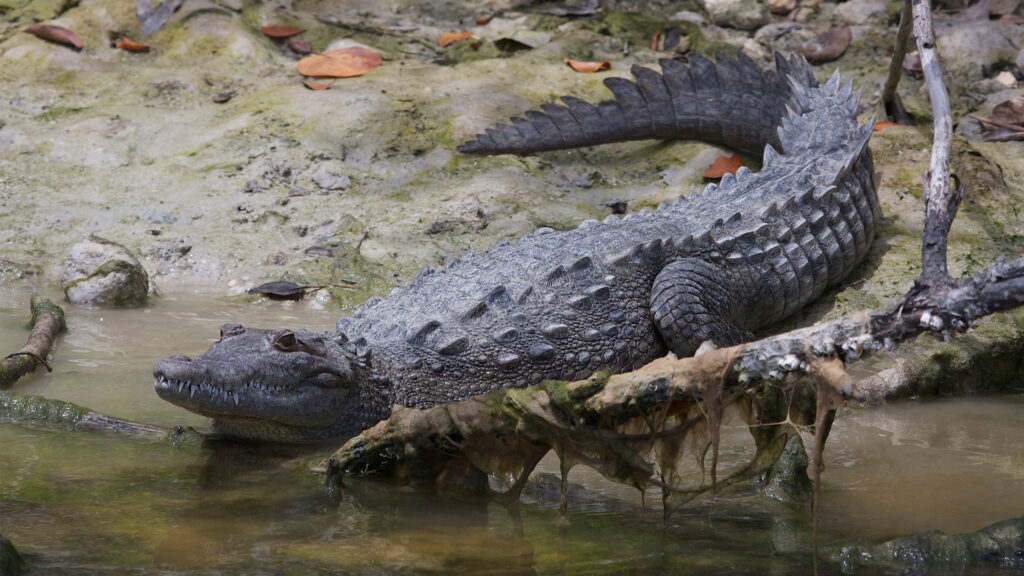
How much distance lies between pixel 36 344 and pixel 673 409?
2924mm

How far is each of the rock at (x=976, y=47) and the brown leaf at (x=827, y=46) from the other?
734 mm

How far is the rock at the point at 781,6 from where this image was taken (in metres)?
8.87

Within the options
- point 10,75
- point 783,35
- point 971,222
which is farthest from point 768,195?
point 10,75

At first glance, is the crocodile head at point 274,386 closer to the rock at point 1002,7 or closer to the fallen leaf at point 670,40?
the fallen leaf at point 670,40

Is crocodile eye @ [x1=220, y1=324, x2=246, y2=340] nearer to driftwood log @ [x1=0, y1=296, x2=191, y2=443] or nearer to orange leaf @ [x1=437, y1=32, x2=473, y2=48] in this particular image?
driftwood log @ [x1=0, y1=296, x2=191, y2=443]

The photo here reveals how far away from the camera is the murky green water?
2.35 meters

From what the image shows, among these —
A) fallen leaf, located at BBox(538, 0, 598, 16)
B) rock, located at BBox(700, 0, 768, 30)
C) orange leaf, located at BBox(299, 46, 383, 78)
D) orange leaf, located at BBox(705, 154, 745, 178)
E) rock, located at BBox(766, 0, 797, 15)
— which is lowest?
orange leaf, located at BBox(299, 46, 383, 78)

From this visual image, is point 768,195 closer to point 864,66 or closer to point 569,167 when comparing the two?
point 569,167

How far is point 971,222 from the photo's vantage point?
5.52 m

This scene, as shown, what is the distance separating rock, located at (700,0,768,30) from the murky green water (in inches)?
229

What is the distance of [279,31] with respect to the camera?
8.24 meters

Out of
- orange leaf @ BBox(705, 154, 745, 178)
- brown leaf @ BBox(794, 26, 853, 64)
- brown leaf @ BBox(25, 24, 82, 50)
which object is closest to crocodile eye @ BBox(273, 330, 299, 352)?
orange leaf @ BBox(705, 154, 745, 178)

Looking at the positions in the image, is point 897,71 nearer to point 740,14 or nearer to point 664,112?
point 664,112

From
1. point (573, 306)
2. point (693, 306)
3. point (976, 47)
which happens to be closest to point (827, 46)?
point (976, 47)
